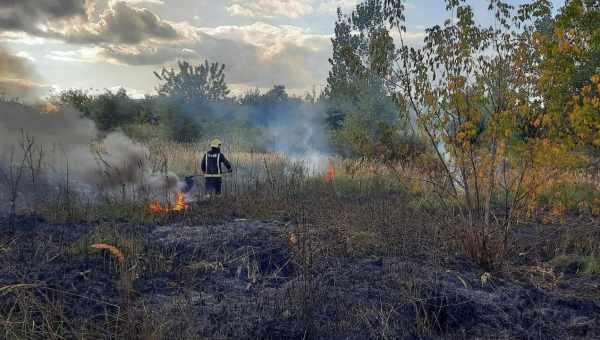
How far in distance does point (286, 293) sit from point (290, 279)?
622 mm

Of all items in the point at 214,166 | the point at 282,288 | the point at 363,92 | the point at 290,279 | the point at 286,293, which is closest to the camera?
the point at 286,293

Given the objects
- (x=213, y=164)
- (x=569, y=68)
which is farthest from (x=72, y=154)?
(x=569, y=68)

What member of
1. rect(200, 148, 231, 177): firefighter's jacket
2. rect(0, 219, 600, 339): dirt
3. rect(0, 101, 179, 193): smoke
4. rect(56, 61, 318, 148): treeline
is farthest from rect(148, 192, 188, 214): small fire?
rect(56, 61, 318, 148): treeline

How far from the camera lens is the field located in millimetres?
4062

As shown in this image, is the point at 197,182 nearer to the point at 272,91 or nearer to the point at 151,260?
the point at 151,260

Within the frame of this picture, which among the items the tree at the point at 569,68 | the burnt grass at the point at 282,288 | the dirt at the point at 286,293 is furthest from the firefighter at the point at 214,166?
the tree at the point at 569,68

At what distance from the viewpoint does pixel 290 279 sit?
5.29 metres

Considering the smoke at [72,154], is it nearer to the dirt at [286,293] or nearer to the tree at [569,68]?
the dirt at [286,293]

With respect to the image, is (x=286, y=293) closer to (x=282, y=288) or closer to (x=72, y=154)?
(x=282, y=288)

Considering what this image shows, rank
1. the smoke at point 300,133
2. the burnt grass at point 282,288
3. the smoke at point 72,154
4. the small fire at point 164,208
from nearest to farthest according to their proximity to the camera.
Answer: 1. the burnt grass at point 282,288
2. the small fire at point 164,208
3. the smoke at point 72,154
4. the smoke at point 300,133

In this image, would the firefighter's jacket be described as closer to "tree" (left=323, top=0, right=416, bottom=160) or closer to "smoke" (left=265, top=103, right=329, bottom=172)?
"tree" (left=323, top=0, right=416, bottom=160)

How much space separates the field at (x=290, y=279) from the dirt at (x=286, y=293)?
17 millimetres

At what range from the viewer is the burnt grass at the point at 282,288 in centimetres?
402

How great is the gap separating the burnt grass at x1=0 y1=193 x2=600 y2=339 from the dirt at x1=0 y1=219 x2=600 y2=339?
1 cm
